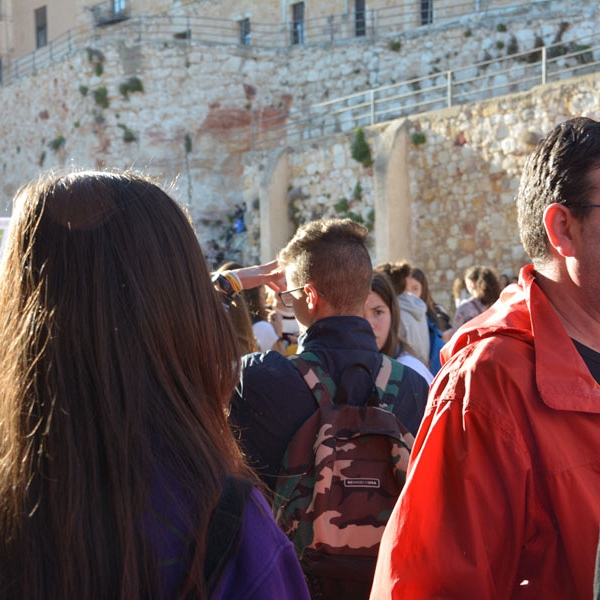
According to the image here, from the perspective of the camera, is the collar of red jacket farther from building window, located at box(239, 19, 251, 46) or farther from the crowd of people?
building window, located at box(239, 19, 251, 46)

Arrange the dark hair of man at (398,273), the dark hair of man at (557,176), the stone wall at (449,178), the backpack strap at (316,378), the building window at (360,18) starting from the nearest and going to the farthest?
1. the dark hair of man at (557,176)
2. the backpack strap at (316,378)
3. the dark hair of man at (398,273)
4. the stone wall at (449,178)
5. the building window at (360,18)

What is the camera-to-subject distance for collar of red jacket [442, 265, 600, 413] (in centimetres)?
208

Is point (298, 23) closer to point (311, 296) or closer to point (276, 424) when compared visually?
point (311, 296)

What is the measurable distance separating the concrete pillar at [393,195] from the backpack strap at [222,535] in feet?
49.6

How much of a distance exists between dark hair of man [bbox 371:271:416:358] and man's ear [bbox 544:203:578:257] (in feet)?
8.55

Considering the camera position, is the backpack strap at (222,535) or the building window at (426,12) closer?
the backpack strap at (222,535)

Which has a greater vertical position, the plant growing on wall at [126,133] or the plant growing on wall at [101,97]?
the plant growing on wall at [101,97]

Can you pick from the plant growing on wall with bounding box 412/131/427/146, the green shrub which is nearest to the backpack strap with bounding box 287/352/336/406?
the plant growing on wall with bounding box 412/131/427/146

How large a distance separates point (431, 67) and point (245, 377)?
62.2 ft

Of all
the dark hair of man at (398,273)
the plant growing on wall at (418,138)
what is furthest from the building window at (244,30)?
the dark hair of man at (398,273)

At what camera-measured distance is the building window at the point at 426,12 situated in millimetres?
23797

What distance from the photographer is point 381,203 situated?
55.0 ft

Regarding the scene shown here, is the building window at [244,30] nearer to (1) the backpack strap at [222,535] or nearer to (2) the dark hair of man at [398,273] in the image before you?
(2) the dark hair of man at [398,273]

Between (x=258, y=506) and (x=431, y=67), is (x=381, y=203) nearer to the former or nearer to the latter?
(x=431, y=67)
